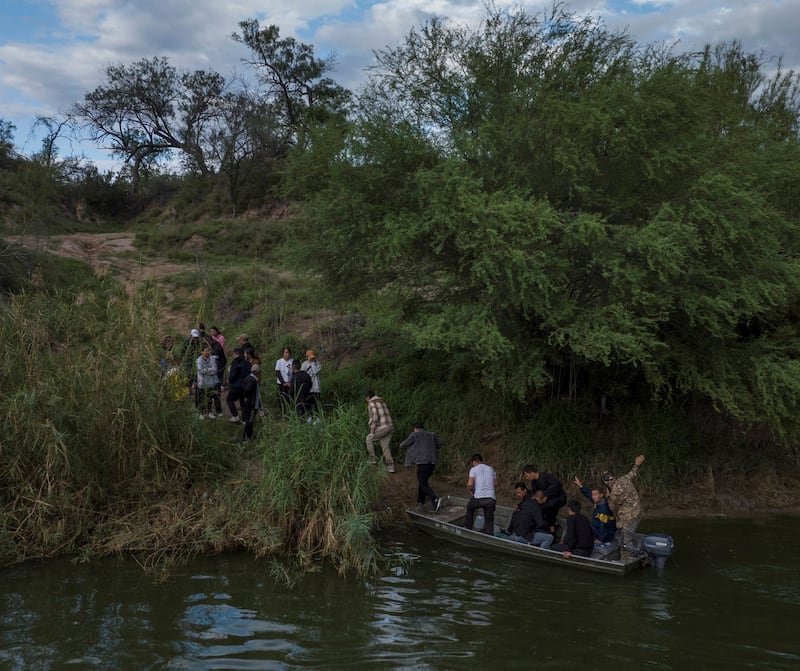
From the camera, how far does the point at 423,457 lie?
12547 millimetres

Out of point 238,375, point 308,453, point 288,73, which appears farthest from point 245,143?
point 308,453

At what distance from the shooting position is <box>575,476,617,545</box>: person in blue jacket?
10.9 m

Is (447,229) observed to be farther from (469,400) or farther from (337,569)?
(337,569)

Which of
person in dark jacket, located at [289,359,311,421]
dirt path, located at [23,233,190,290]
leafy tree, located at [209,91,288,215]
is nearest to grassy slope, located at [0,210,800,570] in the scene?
person in dark jacket, located at [289,359,311,421]

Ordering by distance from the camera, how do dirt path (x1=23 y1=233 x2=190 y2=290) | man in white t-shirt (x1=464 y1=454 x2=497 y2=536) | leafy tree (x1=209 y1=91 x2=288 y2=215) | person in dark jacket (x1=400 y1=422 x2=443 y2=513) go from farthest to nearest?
leafy tree (x1=209 y1=91 x2=288 y2=215), dirt path (x1=23 y1=233 x2=190 y2=290), person in dark jacket (x1=400 y1=422 x2=443 y2=513), man in white t-shirt (x1=464 y1=454 x2=497 y2=536)

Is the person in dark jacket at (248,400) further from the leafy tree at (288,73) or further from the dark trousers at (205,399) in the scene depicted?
the leafy tree at (288,73)

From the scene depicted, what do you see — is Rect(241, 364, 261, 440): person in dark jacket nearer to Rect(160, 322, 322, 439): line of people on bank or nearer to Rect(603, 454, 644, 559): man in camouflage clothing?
Rect(160, 322, 322, 439): line of people on bank

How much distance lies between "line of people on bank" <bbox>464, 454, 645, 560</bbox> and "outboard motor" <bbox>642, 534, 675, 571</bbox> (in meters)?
0.32

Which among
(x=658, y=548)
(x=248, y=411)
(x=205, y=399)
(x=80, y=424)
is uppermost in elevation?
(x=205, y=399)

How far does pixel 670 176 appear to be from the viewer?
13.4 metres

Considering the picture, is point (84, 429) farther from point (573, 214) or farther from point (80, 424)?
point (573, 214)

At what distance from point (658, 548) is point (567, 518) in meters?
1.29

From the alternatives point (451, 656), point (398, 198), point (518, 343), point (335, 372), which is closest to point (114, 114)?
point (335, 372)

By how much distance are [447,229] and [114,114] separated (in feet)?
115
